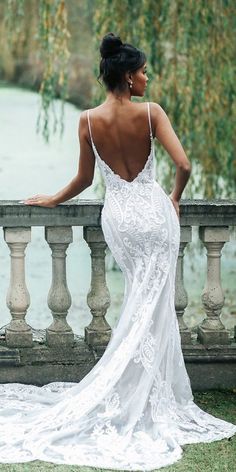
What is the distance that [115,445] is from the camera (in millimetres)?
4160

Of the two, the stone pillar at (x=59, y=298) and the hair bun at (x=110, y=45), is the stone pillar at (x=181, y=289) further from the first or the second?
the hair bun at (x=110, y=45)

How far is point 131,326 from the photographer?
443 centimetres

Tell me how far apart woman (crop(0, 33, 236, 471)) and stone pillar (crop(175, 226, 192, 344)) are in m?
0.39

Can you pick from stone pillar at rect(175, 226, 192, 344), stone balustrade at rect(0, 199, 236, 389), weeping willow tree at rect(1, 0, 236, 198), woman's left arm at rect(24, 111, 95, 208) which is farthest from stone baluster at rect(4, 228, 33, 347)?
weeping willow tree at rect(1, 0, 236, 198)

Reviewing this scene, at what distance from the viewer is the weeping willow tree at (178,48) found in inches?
291

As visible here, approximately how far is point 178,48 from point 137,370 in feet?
11.9

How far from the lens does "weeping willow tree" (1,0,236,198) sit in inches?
291

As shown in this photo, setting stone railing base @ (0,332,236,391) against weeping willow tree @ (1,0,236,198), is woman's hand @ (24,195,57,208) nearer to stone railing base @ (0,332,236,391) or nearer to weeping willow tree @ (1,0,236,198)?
stone railing base @ (0,332,236,391)

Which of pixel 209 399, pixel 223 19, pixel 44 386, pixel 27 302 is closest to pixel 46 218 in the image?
pixel 27 302

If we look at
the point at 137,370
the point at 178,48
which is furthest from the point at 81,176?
the point at 178,48

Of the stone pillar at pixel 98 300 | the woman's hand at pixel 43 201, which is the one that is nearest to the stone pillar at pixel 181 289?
the stone pillar at pixel 98 300

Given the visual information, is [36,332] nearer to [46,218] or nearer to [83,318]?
[46,218]

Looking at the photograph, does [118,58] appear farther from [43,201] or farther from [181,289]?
[181,289]

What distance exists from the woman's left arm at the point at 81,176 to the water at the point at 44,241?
3.05m
